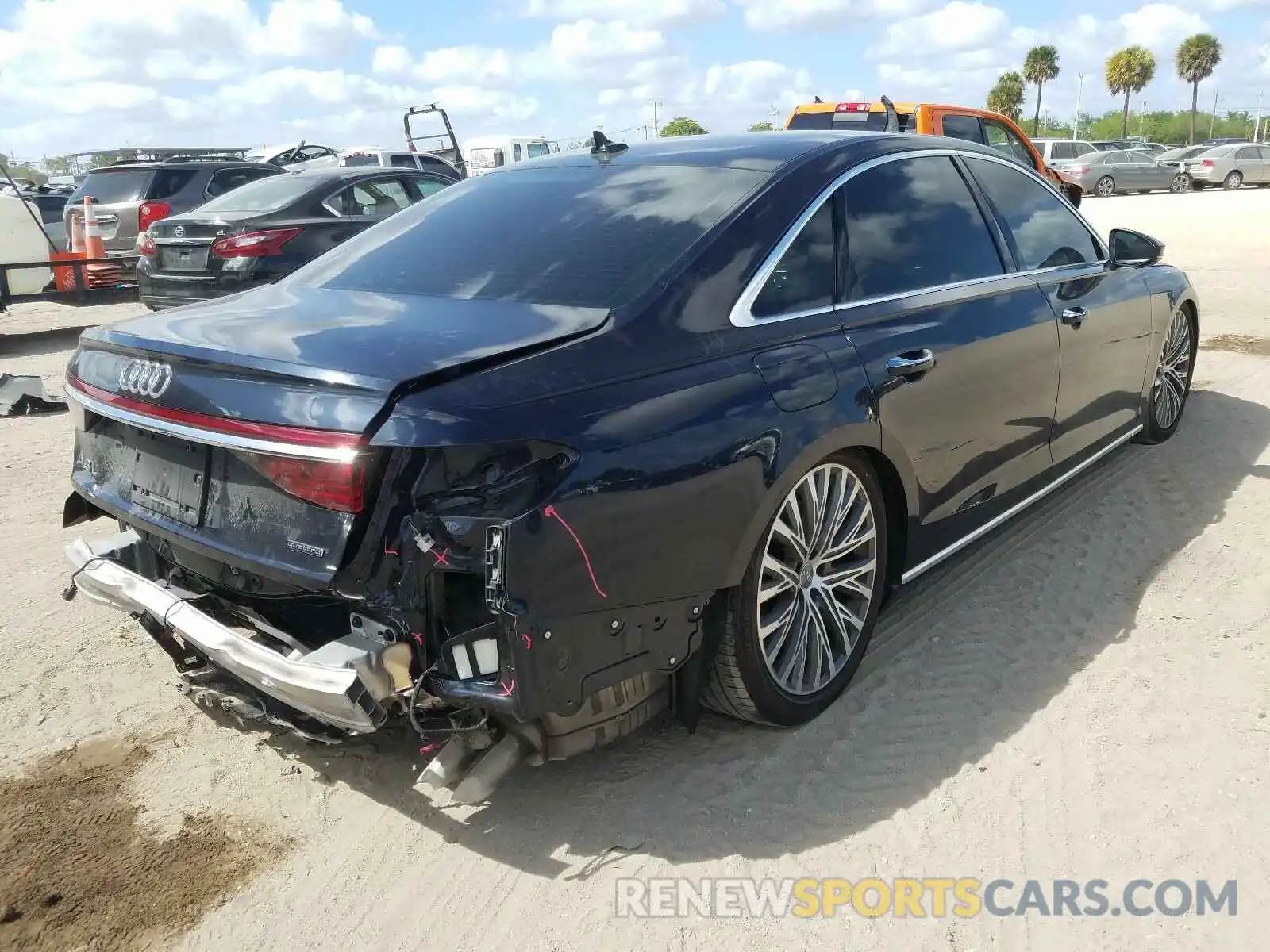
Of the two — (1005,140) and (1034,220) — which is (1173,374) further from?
(1005,140)

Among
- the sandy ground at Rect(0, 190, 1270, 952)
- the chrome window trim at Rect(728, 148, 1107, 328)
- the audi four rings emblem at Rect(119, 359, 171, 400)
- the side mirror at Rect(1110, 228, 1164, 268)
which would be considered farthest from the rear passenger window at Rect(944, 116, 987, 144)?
the audi four rings emblem at Rect(119, 359, 171, 400)

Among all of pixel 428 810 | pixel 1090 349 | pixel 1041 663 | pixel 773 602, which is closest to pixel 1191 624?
pixel 1041 663

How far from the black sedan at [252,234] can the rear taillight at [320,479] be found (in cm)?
643

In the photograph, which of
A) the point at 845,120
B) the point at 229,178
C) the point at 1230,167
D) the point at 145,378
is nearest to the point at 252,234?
the point at 229,178

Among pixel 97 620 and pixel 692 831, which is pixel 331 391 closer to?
pixel 692 831

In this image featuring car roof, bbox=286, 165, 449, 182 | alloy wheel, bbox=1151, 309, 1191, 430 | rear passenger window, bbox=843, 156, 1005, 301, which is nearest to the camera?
rear passenger window, bbox=843, 156, 1005, 301

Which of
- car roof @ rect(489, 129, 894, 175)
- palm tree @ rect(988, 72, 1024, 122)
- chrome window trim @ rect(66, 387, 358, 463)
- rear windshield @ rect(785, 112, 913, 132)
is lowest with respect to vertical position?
chrome window trim @ rect(66, 387, 358, 463)

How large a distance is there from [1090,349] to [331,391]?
338 centimetres

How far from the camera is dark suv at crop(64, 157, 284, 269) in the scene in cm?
1193

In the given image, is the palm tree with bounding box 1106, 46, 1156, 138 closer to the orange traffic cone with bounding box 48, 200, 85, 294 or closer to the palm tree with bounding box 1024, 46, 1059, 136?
the palm tree with bounding box 1024, 46, 1059, 136

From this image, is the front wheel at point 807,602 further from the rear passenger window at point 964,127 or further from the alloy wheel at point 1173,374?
the rear passenger window at point 964,127

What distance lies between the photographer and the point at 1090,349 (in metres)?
4.44

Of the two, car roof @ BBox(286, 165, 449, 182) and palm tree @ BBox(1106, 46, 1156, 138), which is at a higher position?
palm tree @ BBox(1106, 46, 1156, 138)

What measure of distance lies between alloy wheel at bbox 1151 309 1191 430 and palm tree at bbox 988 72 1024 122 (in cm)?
7368
